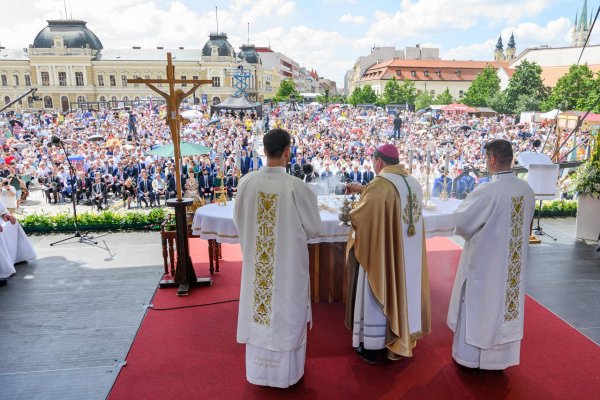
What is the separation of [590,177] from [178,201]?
673 cm

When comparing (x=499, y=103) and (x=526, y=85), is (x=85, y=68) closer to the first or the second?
(x=499, y=103)

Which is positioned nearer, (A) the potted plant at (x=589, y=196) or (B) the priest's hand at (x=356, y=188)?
(B) the priest's hand at (x=356, y=188)

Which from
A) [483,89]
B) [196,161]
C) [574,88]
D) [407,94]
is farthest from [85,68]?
[574,88]

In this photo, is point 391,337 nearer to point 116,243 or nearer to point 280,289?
point 280,289

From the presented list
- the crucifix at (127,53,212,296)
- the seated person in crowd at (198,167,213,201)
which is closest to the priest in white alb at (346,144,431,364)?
the crucifix at (127,53,212,296)

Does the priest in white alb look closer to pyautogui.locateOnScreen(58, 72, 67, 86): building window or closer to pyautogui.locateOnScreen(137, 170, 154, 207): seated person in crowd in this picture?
pyautogui.locateOnScreen(137, 170, 154, 207): seated person in crowd

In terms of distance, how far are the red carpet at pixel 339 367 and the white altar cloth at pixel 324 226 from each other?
83cm

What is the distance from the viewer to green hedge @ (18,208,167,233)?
8.55 m

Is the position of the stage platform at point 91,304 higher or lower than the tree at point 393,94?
lower

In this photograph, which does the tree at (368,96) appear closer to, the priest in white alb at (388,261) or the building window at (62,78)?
the building window at (62,78)

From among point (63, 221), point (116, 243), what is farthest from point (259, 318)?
point (63, 221)

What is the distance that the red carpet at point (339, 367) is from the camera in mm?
3568

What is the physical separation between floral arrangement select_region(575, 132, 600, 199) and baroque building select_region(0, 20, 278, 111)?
56.9 meters

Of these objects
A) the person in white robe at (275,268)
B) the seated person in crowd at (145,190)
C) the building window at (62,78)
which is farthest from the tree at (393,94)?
the person in white robe at (275,268)
